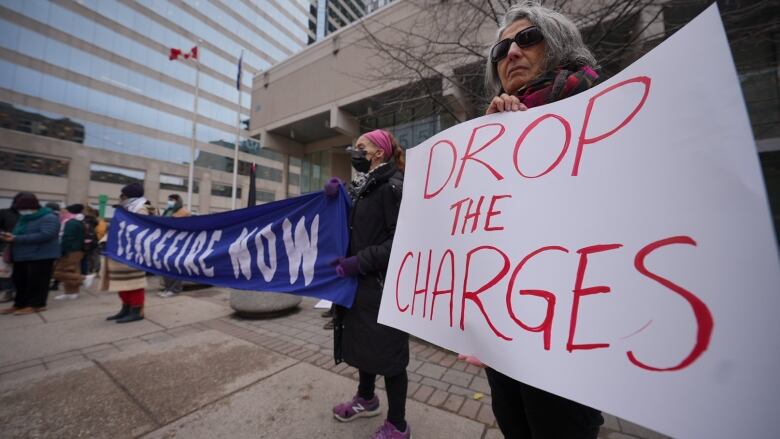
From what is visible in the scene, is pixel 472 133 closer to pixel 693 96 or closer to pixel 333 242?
pixel 693 96

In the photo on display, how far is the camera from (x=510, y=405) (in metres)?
1.05

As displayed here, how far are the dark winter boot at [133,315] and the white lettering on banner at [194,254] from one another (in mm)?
2374

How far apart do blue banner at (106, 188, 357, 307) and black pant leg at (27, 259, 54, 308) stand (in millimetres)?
3223

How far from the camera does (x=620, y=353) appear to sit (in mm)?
603

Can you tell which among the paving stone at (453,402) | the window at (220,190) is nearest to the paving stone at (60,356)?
the paving stone at (453,402)

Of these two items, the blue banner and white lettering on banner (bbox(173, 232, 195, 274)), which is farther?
white lettering on banner (bbox(173, 232, 195, 274))

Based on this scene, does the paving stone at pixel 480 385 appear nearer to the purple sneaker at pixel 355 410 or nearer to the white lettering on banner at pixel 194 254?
the purple sneaker at pixel 355 410

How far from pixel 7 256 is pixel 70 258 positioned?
1141 millimetres

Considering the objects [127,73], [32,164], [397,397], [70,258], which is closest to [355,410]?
[397,397]

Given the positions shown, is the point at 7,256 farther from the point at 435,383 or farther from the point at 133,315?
the point at 435,383

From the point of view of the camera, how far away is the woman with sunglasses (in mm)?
861

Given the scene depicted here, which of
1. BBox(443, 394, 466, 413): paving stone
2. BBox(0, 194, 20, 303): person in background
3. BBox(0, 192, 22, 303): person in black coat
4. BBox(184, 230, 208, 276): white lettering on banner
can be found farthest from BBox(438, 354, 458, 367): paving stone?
BBox(0, 192, 22, 303): person in black coat

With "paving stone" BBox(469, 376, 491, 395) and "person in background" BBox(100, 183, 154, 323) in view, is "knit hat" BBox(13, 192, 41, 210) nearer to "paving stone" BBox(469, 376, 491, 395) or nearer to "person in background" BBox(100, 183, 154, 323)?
"person in background" BBox(100, 183, 154, 323)

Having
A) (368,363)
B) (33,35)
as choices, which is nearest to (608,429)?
(368,363)
